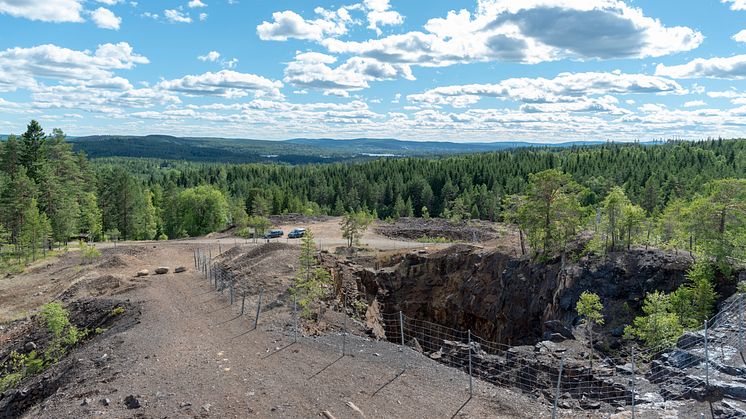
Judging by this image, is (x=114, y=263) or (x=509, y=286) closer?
(x=509, y=286)

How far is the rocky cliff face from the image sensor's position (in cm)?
2450

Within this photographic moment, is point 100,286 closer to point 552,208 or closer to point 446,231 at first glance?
point 552,208

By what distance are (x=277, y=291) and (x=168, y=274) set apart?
9.85 metres

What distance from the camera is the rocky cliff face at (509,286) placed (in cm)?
2450

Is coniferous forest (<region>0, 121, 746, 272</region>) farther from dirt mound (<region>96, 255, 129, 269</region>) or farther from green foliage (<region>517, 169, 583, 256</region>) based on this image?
dirt mound (<region>96, 255, 129, 269</region>)

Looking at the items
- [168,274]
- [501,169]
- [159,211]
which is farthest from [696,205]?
[501,169]

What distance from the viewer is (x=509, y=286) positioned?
104ft

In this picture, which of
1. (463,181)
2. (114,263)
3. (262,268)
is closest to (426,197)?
(463,181)

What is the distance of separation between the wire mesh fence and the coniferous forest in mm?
7661

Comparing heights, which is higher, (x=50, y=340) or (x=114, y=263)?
(x=114, y=263)

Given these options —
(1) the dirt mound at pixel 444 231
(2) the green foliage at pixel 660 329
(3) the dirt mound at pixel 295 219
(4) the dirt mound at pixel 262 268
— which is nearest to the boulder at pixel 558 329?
(2) the green foliage at pixel 660 329

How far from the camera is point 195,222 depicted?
69.3 meters

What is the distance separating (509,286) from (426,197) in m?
69.8

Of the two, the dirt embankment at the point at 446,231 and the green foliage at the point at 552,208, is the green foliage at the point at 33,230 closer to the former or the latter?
the dirt embankment at the point at 446,231
